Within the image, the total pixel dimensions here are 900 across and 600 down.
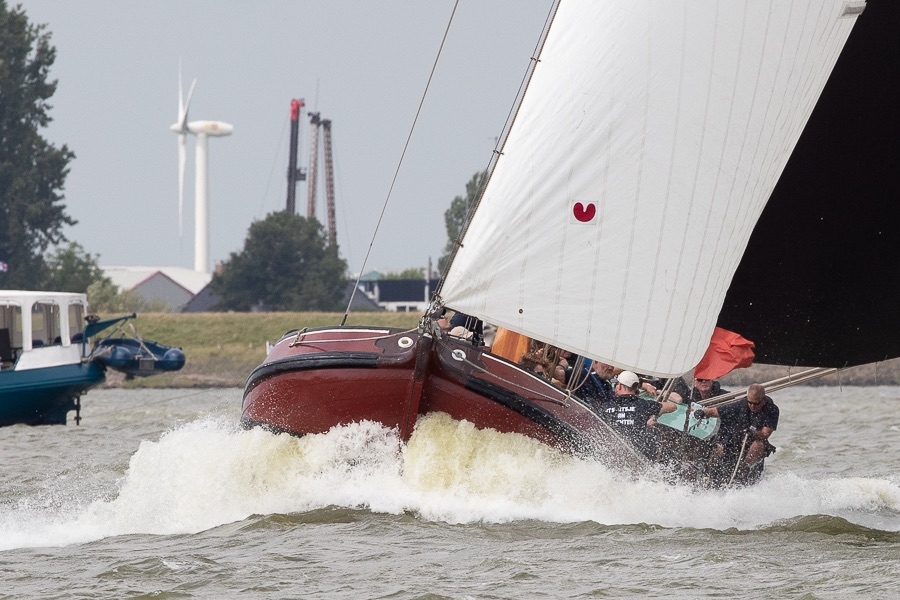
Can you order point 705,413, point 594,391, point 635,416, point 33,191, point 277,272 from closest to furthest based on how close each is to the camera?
point 635,416, point 705,413, point 594,391, point 33,191, point 277,272

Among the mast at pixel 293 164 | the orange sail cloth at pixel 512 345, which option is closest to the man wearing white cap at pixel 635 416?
the orange sail cloth at pixel 512 345

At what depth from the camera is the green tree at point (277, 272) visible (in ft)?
272

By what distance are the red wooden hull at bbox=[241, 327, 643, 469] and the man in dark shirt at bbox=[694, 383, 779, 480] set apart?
1356 millimetres

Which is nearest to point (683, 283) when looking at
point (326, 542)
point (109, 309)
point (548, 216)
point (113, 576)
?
point (548, 216)

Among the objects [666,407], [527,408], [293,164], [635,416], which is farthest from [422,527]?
[293,164]

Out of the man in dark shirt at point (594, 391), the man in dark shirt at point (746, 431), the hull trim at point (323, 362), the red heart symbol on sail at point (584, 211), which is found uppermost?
the red heart symbol on sail at point (584, 211)

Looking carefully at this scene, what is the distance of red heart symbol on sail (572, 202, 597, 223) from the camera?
473 inches

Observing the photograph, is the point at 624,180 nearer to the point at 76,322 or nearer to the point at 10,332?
the point at 10,332

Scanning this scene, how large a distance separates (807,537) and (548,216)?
3.34m

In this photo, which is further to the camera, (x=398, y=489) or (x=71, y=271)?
(x=71, y=271)

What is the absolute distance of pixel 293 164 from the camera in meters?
93.0

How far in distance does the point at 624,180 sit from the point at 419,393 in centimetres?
256

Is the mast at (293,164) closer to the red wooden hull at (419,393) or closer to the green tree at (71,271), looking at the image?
the green tree at (71,271)

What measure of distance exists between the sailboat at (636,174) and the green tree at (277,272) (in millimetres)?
69842
